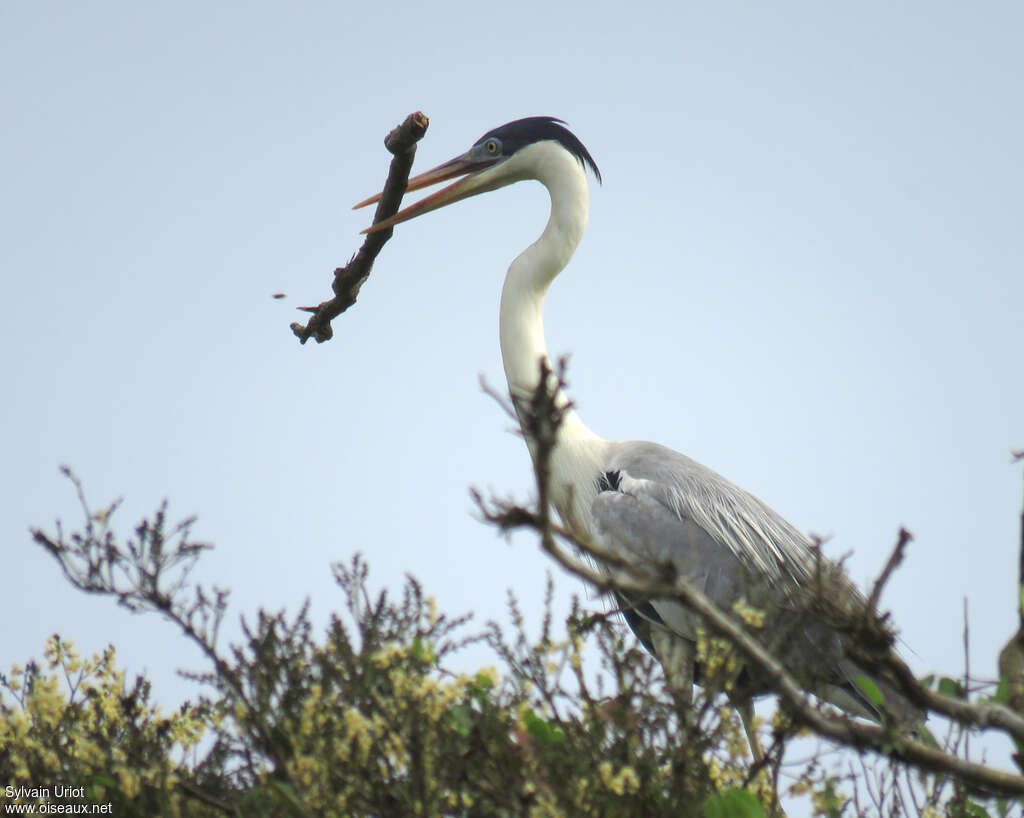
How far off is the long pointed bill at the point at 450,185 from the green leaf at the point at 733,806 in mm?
4370

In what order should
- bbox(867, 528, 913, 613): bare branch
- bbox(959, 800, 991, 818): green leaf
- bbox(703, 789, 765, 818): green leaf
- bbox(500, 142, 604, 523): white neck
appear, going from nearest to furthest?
1. bbox(867, 528, 913, 613): bare branch
2. bbox(703, 789, 765, 818): green leaf
3. bbox(959, 800, 991, 818): green leaf
4. bbox(500, 142, 604, 523): white neck

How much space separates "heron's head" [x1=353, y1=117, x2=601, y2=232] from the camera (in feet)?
20.8

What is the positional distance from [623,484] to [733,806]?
316 centimetres

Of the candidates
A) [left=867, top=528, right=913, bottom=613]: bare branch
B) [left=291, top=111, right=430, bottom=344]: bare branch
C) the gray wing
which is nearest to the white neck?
the gray wing

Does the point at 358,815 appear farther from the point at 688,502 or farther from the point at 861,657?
the point at 688,502

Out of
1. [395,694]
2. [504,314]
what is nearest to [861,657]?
[395,694]

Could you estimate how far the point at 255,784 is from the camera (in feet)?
8.02

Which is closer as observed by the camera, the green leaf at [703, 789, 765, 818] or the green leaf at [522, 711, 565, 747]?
the green leaf at [703, 789, 765, 818]

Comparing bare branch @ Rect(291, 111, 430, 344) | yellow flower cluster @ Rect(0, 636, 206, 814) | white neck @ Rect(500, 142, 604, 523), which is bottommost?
yellow flower cluster @ Rect(0, 636, 206, 814)

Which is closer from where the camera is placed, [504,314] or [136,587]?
[136,587]

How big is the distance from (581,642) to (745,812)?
471 mm

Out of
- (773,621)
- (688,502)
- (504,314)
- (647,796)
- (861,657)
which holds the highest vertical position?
(504,314)

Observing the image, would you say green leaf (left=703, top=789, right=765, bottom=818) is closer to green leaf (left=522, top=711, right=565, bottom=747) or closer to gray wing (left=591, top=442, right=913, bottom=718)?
green leaf (left=522, top=711, right=565, bottom=747)

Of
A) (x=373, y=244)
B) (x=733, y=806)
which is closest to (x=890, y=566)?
(x=733, y=806)
